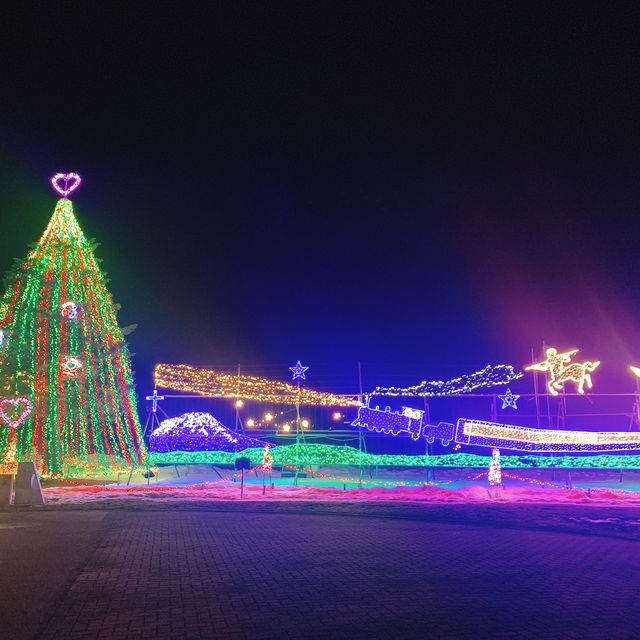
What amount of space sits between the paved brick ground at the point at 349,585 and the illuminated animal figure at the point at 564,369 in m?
9.52

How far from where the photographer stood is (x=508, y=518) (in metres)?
11.6

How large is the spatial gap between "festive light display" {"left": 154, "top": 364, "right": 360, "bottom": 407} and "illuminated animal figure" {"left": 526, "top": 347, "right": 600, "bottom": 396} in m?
6.50

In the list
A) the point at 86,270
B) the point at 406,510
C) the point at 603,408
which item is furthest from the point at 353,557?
the point at 603,408

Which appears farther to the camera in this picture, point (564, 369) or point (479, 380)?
point (479, 380)

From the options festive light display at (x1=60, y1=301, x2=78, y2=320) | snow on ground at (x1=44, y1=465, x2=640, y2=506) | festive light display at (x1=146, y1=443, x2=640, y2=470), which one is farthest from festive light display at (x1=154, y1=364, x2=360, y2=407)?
festive light display at (x1=60, y1=301, x2=78, y2=320)

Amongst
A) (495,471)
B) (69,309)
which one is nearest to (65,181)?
(69,309)

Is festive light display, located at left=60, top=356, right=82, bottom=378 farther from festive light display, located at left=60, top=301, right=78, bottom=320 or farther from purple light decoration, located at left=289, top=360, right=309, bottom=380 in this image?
purple light decoration, located at left=289, top=360, right=309, bottom=380

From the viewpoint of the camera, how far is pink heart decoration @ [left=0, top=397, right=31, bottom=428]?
15.1 m

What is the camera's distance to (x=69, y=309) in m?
16.6

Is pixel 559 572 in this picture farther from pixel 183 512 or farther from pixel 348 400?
pixel 348 400

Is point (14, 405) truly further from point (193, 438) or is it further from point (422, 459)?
point (422, 459)

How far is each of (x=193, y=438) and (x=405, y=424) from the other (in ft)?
26.9

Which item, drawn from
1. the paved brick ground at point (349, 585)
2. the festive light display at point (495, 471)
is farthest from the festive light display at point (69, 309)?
the festive light display at point (495, 471)

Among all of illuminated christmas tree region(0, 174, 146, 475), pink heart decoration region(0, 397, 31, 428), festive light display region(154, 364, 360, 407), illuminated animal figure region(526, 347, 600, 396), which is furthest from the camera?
festive light display region(154, 364, 360, 407)
